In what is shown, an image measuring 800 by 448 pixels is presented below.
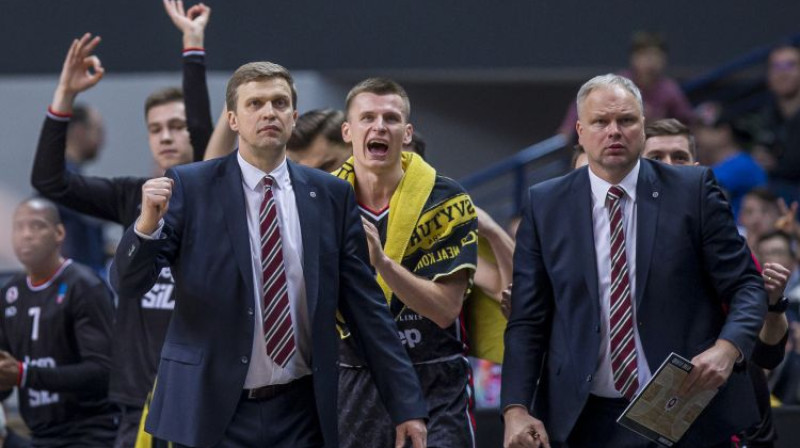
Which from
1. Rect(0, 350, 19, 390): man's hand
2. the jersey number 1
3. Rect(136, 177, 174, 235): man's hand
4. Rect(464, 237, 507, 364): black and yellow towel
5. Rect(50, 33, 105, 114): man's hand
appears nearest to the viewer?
Rect(136, 177, 174, 235): man's hand

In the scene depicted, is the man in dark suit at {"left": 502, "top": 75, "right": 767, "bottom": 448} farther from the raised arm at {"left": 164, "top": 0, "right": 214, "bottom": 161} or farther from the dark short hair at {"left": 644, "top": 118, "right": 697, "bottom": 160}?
the raised arm at {"left": 164, "top": 0, "right": 214, "bottom": 161}

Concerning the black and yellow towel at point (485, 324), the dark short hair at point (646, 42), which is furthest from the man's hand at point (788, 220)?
the dark short hair at point (646, 42)

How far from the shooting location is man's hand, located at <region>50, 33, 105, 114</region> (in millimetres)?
6566

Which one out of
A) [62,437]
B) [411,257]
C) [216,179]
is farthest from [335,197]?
[62,437]

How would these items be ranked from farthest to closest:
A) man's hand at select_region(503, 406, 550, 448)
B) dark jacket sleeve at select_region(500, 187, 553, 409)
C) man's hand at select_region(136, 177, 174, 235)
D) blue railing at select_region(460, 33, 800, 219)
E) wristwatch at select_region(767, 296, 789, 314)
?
blue railing at select_region(460, 33, 800, 219) → wristwatch at select_region(767, 296, 789, 314) → dark jacket sleeve at select_region(500, 187, 553, 409) → man's hand at select_region(503, 406, 550, 448) → man's hand at select_region(136, 177, 174, 235)

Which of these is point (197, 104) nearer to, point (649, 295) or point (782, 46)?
point (649, 295)

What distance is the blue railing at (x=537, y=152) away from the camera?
11445 mm

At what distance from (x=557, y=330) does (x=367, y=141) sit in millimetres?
1219

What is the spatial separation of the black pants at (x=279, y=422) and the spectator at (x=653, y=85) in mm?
6516

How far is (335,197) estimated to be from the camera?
5117 millimetres

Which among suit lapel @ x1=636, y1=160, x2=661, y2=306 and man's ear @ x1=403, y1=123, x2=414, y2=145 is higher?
man's ear @ x1=403, y1=123, x2=414, y2=145

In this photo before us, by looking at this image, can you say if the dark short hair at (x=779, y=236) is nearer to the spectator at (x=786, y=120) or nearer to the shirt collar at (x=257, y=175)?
the spectator at (x=786, y=120)

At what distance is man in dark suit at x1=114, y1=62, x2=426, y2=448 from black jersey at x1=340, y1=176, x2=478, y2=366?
2.26 ft

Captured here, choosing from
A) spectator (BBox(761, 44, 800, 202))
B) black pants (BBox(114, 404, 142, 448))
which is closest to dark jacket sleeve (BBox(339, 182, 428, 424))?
black pants (BBox(114, 404, 142, 448))
